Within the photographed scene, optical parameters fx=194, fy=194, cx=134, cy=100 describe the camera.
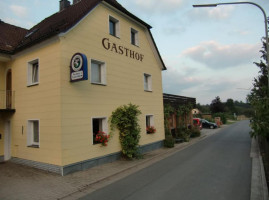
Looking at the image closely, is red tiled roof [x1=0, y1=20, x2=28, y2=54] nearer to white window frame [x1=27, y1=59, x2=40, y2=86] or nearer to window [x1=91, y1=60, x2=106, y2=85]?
white window frame [x1=27, y1=59, x2=40, y2=86]

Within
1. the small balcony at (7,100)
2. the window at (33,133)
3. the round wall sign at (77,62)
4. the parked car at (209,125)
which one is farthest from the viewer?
the parked car at (209,125)

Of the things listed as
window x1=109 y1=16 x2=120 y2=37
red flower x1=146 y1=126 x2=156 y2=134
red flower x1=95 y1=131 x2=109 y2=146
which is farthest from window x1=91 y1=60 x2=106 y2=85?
red flower x1=146 y1=126 x2=156 y2=134

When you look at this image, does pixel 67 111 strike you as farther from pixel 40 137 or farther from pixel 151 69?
pixel 151 69

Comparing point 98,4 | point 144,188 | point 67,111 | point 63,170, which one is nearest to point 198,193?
point 144,188

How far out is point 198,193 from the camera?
6.07m

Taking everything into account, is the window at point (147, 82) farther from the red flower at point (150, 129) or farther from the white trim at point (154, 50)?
Answer: the red flower at point (150, 129)

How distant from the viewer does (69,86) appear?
8695 mm

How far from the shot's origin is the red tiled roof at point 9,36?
10.9 metres

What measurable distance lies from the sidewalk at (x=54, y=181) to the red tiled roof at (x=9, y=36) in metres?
6.32

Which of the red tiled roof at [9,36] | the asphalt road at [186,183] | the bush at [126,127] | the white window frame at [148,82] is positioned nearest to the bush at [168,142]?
the white window frame at [148,82]

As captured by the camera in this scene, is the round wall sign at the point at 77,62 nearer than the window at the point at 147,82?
Yes

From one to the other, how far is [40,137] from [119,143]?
4.22 metres

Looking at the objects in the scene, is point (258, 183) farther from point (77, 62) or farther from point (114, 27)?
point (114, 27)

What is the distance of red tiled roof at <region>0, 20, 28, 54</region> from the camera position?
10.9 m
